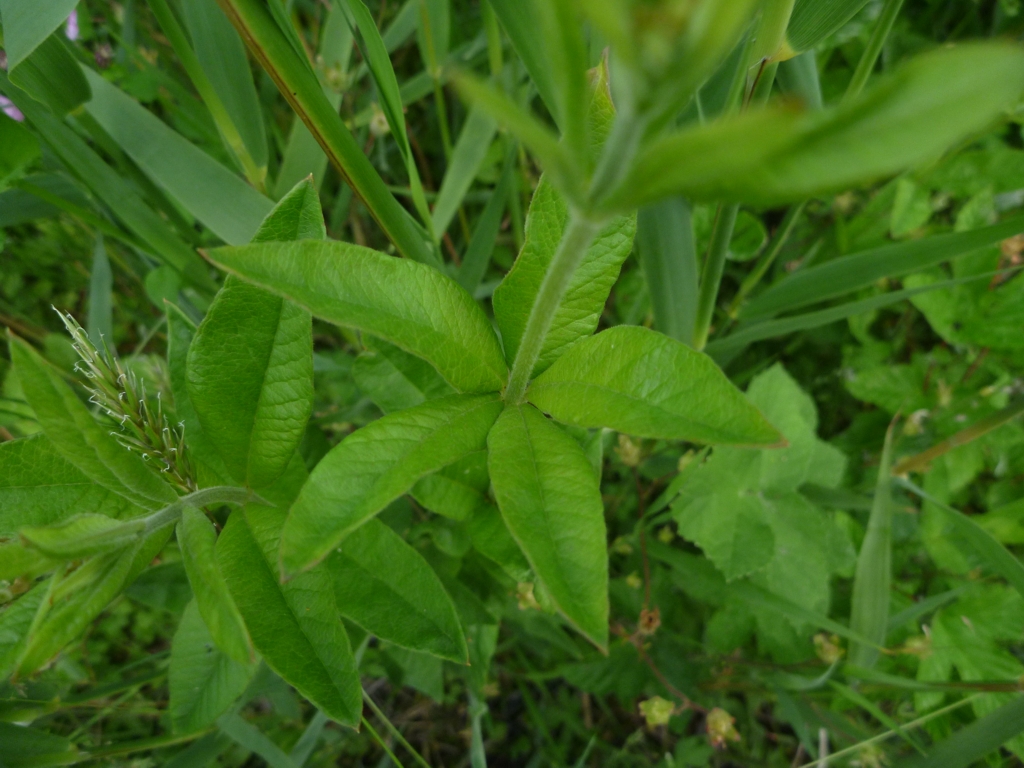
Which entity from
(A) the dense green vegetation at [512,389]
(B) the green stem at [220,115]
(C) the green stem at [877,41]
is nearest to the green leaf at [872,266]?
(A) the dense green vegetation at [512,389]

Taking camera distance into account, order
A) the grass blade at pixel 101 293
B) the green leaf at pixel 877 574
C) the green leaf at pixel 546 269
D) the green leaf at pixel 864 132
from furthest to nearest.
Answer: the grass blade at pixel 101 293 < the green leaf at pixel 877 574 < the green leaf at pixel 546 269 < the green leaf at pixel 864 132

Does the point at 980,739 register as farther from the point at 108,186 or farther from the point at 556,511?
the point at 108,186

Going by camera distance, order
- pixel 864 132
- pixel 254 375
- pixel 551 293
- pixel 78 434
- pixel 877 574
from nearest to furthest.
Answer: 1. pixel 864 132
2. pixel 551 293
3. pixel 78 434
4. pixel 254 375
5. pixel 877 574

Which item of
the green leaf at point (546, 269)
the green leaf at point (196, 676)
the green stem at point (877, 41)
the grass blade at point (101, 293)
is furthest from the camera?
the grass blade at point (101, 293)

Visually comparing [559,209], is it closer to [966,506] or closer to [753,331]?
[753,331]

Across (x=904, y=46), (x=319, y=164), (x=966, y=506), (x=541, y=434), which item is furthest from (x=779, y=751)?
(x=904, y=46)

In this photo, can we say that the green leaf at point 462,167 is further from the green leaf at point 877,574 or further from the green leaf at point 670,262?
the green leaf at point 877,574

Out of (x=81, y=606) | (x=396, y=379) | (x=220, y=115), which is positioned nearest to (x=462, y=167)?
(x=220, y=115)

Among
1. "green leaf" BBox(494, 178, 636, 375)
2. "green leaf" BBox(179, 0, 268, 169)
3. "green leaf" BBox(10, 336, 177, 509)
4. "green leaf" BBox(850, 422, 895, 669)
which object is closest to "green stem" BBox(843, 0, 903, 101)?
"green leaf" BBox(494, 178, 636, 375)
